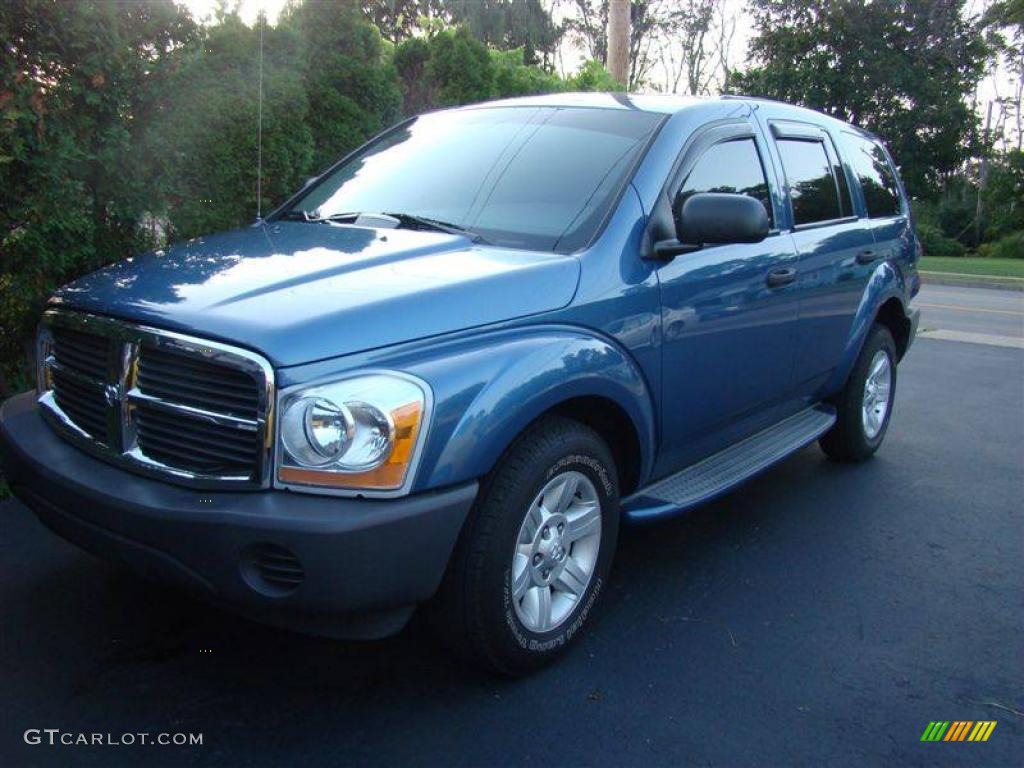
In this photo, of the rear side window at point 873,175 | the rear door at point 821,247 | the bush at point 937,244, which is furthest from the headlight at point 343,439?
the bush at point 937,244

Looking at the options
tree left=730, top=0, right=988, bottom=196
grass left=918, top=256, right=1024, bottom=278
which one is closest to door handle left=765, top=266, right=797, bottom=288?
grass left=918, top=256, right=1024, bottom=278

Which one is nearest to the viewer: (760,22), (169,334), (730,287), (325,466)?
(325,466)

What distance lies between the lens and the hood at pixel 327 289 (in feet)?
8.46

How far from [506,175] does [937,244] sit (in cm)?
3342

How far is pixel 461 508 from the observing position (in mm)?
2604

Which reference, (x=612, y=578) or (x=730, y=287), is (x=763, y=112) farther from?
(x=612, y=578)

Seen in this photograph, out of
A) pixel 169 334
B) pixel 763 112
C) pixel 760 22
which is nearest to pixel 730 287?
pixel 763 112

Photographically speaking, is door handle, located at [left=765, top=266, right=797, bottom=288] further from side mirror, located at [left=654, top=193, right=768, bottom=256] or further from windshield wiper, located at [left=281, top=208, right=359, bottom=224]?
windshield wiper, located at [left=281, top=208, right=359, bottom=224]

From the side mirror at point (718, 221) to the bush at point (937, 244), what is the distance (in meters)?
32.6

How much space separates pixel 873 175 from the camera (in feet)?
18.1

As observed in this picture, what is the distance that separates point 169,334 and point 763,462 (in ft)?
8.41

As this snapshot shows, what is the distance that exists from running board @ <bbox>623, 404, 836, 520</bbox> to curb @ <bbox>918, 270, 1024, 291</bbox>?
16.9m

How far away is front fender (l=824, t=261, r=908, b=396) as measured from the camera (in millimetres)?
4973

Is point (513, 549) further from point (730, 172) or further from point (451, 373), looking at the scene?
point (730, 172)
